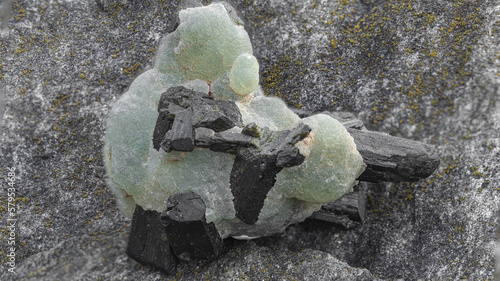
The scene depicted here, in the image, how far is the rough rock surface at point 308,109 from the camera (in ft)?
8.22

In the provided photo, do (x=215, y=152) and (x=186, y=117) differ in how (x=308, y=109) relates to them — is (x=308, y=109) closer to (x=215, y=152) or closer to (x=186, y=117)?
(x=215, y=152)

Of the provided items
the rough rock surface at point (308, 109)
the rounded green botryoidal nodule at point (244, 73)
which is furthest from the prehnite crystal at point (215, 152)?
the rough rock surface at point (308, 109)

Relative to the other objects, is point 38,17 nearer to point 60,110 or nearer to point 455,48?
point 60,110

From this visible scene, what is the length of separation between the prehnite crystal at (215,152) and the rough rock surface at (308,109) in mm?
369

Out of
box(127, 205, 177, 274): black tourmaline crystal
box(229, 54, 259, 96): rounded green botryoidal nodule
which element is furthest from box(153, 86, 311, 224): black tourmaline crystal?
box(127, 205, 177, 274): black tourmaline crystal

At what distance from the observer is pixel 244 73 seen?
2309 mm

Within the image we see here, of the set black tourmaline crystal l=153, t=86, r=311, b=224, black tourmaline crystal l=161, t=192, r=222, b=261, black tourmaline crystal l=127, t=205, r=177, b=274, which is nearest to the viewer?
black tourmaline crystal l=153, t=86, r=311, b=224

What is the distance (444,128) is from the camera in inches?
110

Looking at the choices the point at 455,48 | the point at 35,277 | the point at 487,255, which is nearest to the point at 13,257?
the point at 35,277

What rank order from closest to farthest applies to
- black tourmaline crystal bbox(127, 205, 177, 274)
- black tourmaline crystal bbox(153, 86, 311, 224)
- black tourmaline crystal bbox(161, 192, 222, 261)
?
black tourmaline crystal bbox(153, 86, 311, 224) → black tourmaline crystal bbox(161, 192, 222, 261) → black tourmaline crystal bbox(127, 205, 177, 274)

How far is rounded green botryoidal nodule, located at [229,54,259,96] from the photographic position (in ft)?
7.59

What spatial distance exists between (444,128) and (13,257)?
263 cm

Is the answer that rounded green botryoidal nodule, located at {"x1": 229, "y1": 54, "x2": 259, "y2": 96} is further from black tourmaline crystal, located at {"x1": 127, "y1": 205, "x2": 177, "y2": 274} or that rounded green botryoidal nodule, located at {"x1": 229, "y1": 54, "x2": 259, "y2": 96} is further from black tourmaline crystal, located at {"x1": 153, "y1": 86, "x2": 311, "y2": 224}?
black tourmaline crystal, located at {"x1": 127, "y1": 205, "x2": 177, "y2": 274}

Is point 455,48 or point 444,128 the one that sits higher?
point 455,48
